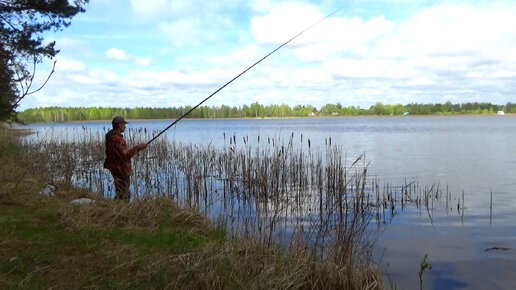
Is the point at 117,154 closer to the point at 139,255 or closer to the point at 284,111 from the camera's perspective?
the point at 139,255

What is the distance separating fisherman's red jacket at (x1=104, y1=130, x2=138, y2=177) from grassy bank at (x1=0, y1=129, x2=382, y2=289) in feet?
3.15

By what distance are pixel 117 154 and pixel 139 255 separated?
299 cm

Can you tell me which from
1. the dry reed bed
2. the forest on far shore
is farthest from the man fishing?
the forest on far shore

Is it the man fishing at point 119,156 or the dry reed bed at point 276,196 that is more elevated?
the man fishing at point 119,156

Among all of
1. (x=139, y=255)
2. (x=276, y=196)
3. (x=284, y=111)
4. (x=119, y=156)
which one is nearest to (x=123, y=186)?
(x=119, y=156)

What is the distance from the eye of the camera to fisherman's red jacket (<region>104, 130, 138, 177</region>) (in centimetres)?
717

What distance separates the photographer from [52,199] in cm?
739

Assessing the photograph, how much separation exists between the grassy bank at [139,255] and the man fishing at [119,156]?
96 cm

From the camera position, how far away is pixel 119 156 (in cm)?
728

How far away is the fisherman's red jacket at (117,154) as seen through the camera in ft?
23.5

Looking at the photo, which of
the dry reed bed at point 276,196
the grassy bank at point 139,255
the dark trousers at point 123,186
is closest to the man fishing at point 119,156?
the dark trousers at point 123,186

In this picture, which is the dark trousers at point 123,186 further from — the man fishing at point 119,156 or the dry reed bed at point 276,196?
the dry reed bed at point 276,196

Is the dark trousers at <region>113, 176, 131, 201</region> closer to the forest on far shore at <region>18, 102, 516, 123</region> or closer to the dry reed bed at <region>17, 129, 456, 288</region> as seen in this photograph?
the dry reed bed at <region>17, 129, 456, 288</region>

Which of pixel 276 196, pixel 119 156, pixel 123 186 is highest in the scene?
pixel 119 156
